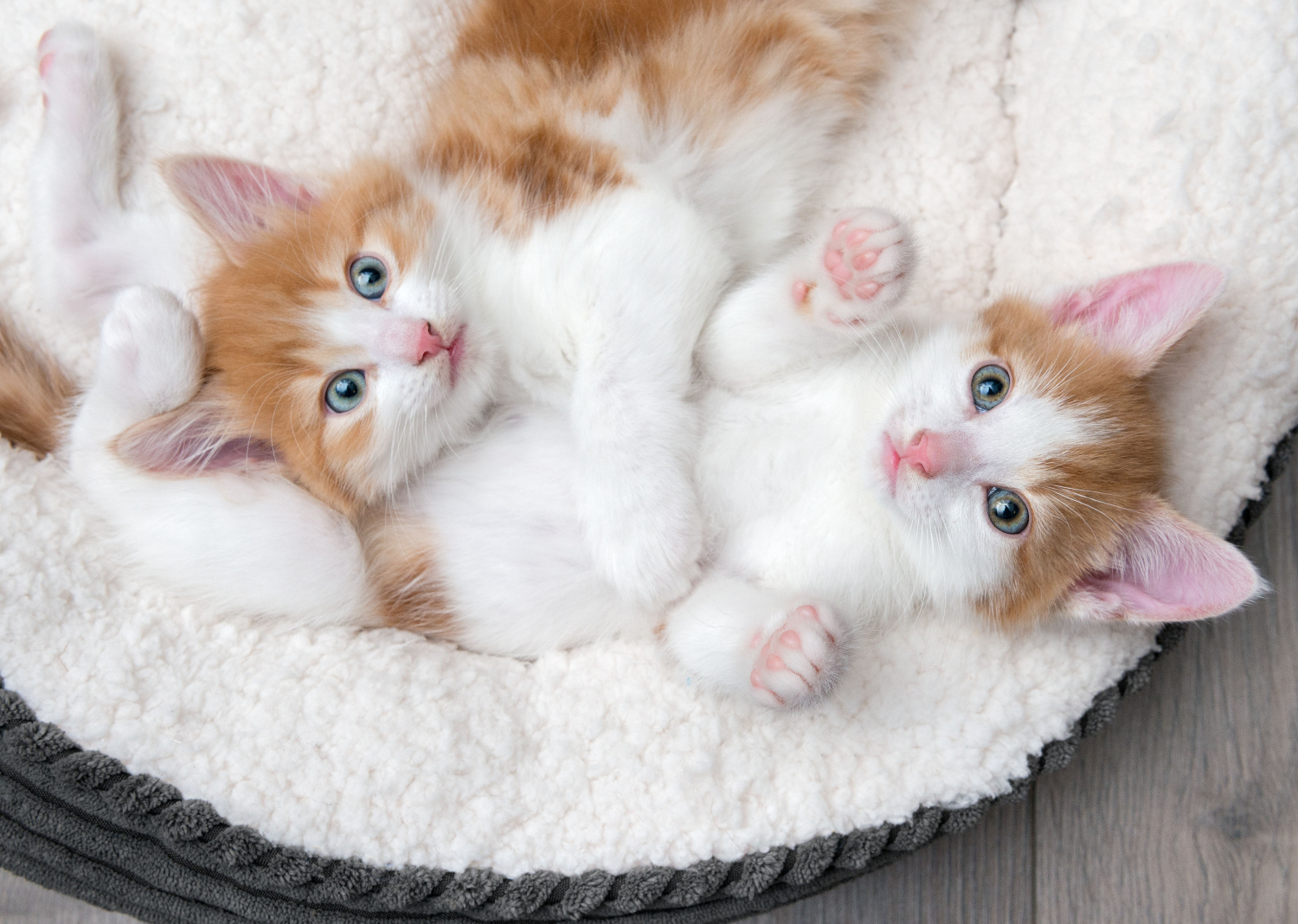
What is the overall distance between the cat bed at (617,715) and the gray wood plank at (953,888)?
1.07ft

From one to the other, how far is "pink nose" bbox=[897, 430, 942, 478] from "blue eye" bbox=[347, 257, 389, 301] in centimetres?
81

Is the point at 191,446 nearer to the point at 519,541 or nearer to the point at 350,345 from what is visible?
the point at 350,345

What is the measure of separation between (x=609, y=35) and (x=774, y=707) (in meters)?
1.15

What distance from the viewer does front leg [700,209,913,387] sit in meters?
1.26

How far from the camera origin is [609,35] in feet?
5.03

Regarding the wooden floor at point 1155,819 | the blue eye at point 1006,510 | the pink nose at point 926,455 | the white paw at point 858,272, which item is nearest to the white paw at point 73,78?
the white paw at point 858,272

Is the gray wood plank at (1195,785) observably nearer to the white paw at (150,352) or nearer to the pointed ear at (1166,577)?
the pointed ear at (1166,577)

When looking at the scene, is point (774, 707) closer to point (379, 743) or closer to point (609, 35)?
point (379, 743)

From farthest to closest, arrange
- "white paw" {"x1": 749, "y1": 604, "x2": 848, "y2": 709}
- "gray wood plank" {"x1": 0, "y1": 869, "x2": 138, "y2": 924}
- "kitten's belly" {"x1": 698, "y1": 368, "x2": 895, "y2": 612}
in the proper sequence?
1. "gray wood plank" {"x1": 0, "y1": 869, "x2": 138, "y2": 924}
2. "kitten's belly" {"x1": 698, "y1": 368, "x2": 895, "y2": 612}
3. "white paw" {"x1": 749, "y1": 604, "x2": 848, "y2": 709}

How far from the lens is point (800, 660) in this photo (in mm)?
1209

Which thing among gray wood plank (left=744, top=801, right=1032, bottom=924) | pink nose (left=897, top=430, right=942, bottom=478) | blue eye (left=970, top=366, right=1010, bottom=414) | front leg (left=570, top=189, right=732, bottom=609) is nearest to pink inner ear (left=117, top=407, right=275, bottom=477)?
front leg (left=570, top=189, right=732, bottom=609)

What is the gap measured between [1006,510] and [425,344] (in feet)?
2.85

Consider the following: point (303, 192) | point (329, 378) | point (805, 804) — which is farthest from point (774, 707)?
point (303, 192)

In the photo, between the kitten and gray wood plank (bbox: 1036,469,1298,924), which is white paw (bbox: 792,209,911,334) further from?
gray wood plank (bbox: 1036,469,1298,924)
